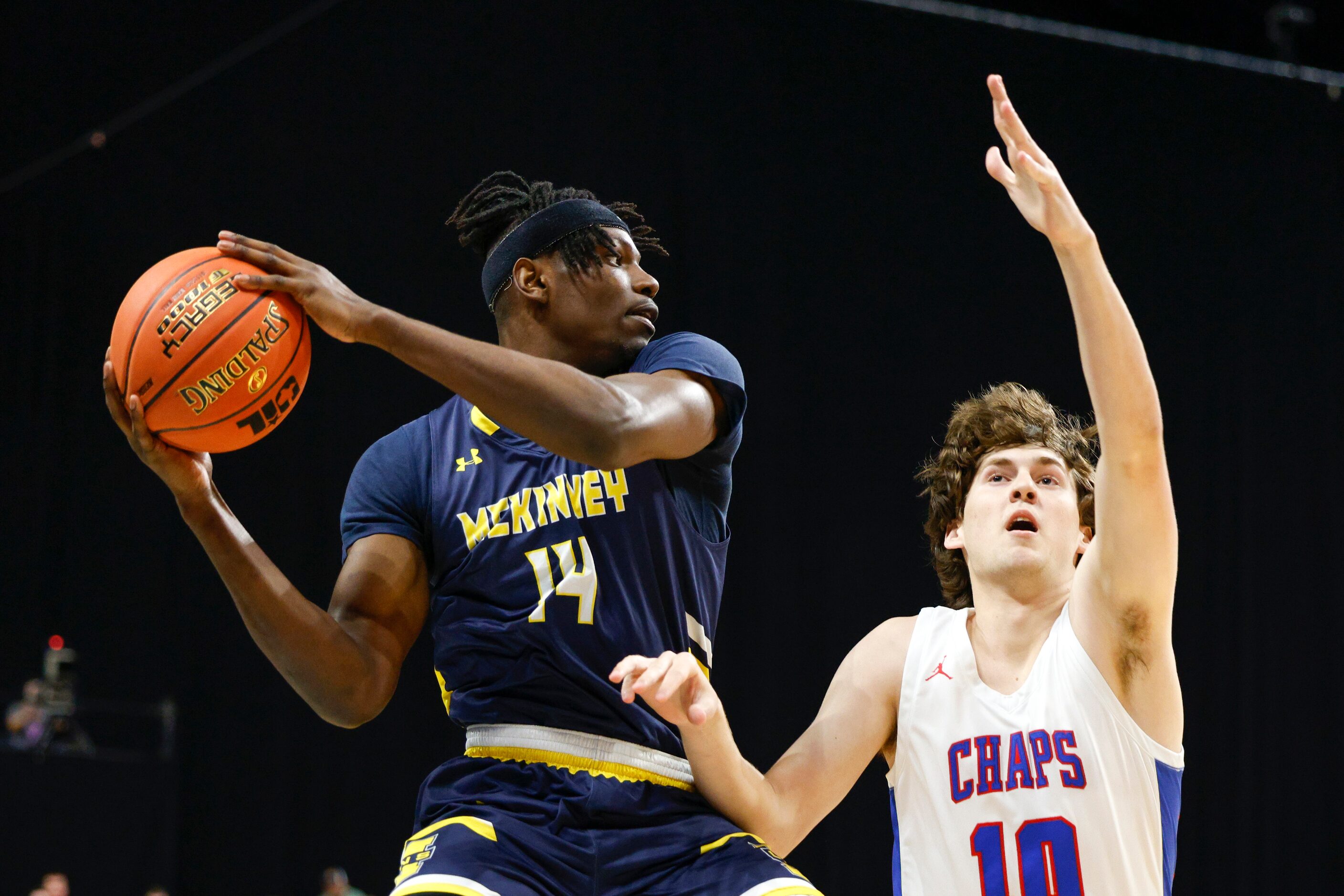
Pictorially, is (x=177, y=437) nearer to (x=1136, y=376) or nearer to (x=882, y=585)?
(x=1136, y=376)

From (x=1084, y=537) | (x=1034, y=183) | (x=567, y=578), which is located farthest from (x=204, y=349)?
(x=1084, y=537)

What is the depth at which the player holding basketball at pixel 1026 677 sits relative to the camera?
83.9 inches

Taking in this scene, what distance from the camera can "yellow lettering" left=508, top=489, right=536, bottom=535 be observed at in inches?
92.4

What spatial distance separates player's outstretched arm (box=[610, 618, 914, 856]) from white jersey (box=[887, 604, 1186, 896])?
11 centimetres

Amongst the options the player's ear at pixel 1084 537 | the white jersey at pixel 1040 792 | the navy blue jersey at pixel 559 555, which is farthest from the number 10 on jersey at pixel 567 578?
the player's ear at pixel 1084 537

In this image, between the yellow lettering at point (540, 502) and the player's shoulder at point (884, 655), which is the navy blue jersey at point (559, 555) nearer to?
the yellow lettering at point (540, 502)

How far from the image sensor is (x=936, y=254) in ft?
31.4

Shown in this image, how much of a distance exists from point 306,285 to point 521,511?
54 cm

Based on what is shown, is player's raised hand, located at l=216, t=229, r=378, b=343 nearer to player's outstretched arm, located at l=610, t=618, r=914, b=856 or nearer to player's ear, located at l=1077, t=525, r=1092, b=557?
player's outstretched arm, located at l=610, t=618, r=914, b=856

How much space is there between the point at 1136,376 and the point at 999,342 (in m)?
7.67

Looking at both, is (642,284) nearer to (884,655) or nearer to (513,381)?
(513,381)

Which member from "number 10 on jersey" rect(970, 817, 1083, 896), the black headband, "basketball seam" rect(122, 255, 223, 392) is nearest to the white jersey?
"number 10 on jersey" rect(970, 817, 1083, 896)

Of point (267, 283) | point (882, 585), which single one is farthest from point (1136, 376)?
point (882, 585)

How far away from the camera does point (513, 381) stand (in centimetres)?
197
